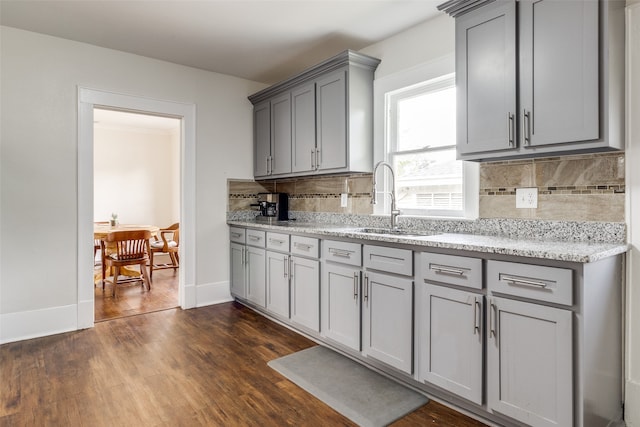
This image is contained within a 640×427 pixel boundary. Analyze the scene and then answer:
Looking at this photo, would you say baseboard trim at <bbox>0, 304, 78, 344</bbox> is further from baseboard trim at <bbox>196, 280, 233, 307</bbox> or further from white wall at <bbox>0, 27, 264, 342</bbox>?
baseboard trim at <bbox>196, 280, 233, 307</bbox>

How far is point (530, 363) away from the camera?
174cm

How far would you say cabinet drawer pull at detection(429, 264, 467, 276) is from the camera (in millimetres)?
1994

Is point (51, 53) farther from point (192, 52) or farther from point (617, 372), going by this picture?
point (617, 372)

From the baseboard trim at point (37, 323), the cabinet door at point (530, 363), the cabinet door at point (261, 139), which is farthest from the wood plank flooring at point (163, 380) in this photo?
the cabinet door at point (261, 139)

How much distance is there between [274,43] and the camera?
11.3 feet

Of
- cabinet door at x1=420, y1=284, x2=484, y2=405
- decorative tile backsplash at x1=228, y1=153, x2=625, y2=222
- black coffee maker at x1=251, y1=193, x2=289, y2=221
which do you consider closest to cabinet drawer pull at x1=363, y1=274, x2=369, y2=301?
cabinet door at x1=420, y1=284, x2=484, y2=405

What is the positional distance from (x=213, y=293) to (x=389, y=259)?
2.52 meters

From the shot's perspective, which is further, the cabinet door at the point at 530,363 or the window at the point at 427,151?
the window at the point at 427,151

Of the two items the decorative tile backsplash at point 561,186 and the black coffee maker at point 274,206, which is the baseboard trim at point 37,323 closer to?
the black coffee maker at point 274,206

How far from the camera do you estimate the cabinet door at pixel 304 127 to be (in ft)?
11.8

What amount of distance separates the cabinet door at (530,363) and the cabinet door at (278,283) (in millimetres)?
1825

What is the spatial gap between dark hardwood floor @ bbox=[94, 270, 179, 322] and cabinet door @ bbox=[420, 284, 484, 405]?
9.77 feet

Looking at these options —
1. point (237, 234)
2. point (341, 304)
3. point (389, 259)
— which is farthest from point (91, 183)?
point (389, 259)

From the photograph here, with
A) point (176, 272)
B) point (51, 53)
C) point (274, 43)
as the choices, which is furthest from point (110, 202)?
point (274, 43)
